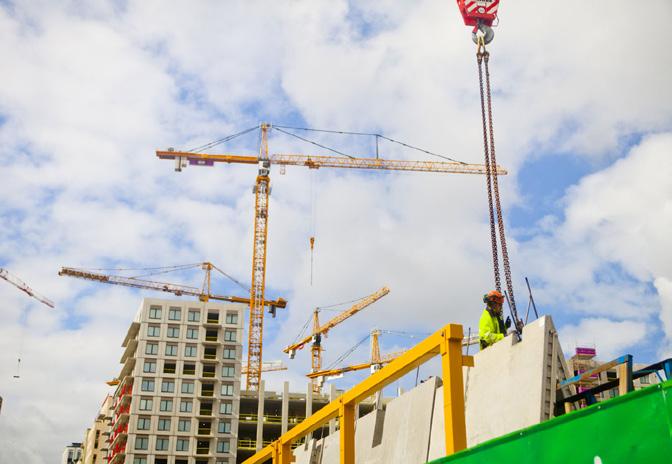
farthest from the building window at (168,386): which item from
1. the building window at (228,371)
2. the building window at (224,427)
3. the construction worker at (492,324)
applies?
the construction worker at (492,324)

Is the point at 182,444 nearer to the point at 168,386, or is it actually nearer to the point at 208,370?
the point at 168,386

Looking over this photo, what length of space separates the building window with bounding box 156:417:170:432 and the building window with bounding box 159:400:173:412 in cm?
121

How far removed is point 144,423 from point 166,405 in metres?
3.66

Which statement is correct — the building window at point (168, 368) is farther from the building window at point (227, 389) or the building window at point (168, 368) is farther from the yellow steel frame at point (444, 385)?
the yellow steel frame at point (444, 385)

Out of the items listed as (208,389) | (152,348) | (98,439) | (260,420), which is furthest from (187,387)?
(98,439)

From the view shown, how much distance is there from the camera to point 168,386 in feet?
333

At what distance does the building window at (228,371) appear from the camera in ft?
340

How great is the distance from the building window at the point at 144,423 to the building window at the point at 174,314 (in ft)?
44.2

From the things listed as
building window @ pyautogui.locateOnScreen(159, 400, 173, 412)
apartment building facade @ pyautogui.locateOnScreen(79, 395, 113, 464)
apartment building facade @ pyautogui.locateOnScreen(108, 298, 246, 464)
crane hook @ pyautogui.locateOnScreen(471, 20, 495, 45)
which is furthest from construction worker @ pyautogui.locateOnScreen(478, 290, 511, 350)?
apartment building facade @ pyautogui.locateOnScreen(79, 395, 113, 464)

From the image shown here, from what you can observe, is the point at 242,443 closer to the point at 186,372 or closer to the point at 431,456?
the point at 186,372

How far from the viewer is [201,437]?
98.4 meters

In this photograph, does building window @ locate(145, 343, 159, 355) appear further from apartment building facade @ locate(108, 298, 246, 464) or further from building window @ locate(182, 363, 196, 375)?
building window @ locate(182, 363, 196, 375)

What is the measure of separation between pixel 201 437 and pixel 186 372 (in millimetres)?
9118

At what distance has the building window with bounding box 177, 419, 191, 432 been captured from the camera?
323ft
